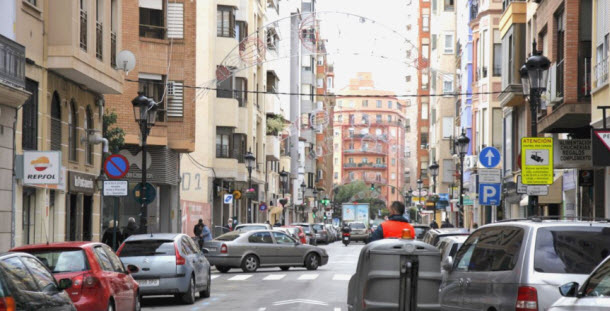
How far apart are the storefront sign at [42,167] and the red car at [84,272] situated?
5.47 meters

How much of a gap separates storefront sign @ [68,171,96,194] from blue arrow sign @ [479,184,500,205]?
11.1 meters

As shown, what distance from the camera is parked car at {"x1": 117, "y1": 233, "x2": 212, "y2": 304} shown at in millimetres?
22219

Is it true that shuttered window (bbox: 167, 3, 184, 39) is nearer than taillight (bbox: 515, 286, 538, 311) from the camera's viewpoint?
No

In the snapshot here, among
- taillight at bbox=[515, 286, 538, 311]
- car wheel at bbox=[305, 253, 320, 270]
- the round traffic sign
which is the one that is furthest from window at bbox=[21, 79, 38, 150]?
taillight at bbox=[515, 286, 538, 311]

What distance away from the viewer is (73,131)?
3166 cm

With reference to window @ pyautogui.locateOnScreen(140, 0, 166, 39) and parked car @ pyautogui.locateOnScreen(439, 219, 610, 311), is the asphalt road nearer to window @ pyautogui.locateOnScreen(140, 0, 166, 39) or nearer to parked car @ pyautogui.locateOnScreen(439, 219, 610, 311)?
parked car @ pyautogui.locateOnScreen(439, 219, 610, 311)

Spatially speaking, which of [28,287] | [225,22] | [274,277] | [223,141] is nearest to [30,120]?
[274,277]

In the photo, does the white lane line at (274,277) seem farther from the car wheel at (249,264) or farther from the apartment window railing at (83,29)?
the apartment window railing at (83,29)

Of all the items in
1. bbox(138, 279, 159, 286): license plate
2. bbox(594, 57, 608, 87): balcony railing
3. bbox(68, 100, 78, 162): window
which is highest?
bbox(594, 57, 608, 87): balcony railing

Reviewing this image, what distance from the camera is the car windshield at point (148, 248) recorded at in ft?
73.8

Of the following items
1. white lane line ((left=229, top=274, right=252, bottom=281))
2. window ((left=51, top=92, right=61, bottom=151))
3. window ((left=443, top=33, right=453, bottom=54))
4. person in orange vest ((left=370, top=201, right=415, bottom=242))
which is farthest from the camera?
window ((left=443, top=33, right=453, bottom=54))

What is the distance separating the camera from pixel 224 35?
58.7 metres

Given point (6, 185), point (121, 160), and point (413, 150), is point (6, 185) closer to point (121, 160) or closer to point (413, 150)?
point (121, 160)

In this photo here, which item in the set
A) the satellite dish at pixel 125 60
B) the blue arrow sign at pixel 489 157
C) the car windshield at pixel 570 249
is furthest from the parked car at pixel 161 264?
the car windshield at pixel 570 249
